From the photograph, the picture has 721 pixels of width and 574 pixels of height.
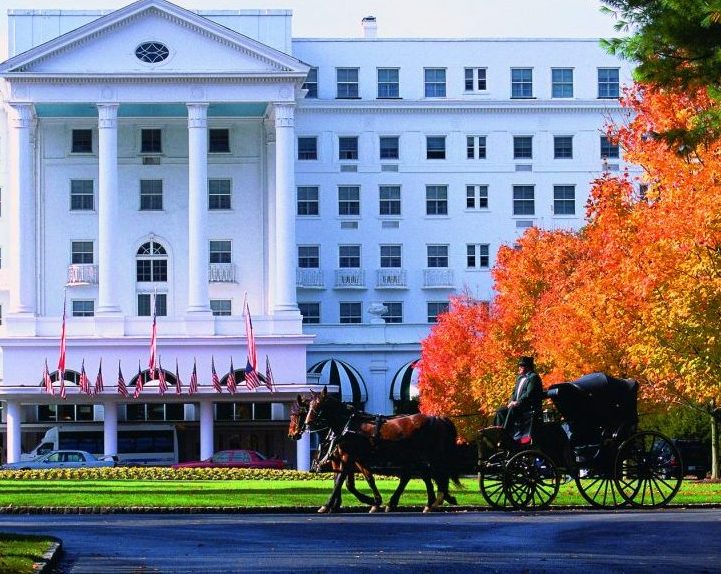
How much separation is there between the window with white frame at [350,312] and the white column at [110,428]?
19.0m

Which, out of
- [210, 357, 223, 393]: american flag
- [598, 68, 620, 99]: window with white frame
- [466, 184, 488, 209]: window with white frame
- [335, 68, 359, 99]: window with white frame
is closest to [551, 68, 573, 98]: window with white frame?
[598, 68, 620, 99]: window with white frame

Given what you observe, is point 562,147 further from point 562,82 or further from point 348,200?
point 348,200

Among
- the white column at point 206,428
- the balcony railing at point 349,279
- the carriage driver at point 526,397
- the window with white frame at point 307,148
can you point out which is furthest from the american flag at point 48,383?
the carriage driver at point 526,397

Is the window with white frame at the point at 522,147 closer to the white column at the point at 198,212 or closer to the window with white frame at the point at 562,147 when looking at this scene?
the window with white frame at the point at 562,147

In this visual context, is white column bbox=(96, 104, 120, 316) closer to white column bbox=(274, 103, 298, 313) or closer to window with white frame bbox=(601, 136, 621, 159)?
white column bbox=(274, 103, 298, 313)

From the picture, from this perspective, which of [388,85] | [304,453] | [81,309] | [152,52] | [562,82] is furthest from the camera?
[562,82]

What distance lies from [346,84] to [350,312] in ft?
45.9

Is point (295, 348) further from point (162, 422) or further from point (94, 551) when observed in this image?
point (94, 551)

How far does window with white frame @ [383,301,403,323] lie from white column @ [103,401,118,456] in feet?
69.0

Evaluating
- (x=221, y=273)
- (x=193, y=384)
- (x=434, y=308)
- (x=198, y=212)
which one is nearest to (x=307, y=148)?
(x=221, y=273)

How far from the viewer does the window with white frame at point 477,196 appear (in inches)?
4163

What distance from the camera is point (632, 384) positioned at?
32500mm

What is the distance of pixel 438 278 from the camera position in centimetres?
10481

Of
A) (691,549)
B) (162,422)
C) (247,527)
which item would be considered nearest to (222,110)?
(162,422)
